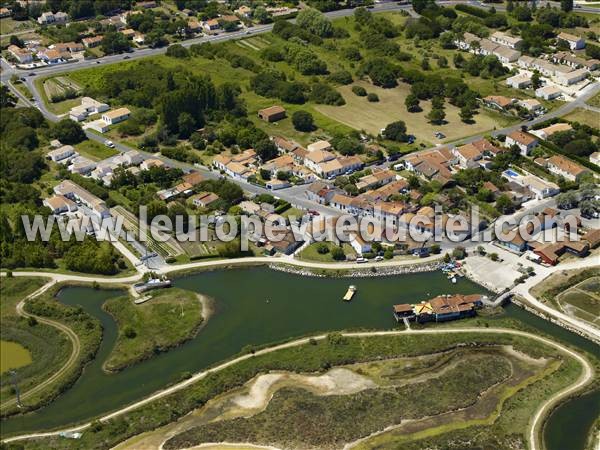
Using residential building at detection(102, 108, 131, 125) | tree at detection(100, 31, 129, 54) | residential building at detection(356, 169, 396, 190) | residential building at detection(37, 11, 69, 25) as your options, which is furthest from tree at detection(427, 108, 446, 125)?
residential building at detection(37, 11, 69, 25)

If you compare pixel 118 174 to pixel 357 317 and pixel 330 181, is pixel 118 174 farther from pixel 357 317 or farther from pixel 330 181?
pixel 357 317

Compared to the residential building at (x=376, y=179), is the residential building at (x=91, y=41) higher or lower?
higher

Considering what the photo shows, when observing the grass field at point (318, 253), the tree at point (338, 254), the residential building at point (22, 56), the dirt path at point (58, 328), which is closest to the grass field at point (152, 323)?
the dirt path at point (58, 328)

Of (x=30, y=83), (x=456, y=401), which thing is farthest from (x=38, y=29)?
(x=456, y=401)

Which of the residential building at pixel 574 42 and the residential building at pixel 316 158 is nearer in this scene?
the residential building at pixel 316 158

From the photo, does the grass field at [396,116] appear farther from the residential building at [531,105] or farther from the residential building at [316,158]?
the residential building at [316,158]

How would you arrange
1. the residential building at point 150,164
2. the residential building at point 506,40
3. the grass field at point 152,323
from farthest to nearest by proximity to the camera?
the residential building at point 506,40
the residential building at point 150,164
the grass field at point 152,323

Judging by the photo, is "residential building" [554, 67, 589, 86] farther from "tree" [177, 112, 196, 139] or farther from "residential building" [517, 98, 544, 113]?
"tree" [177, 112, 196, 139]
